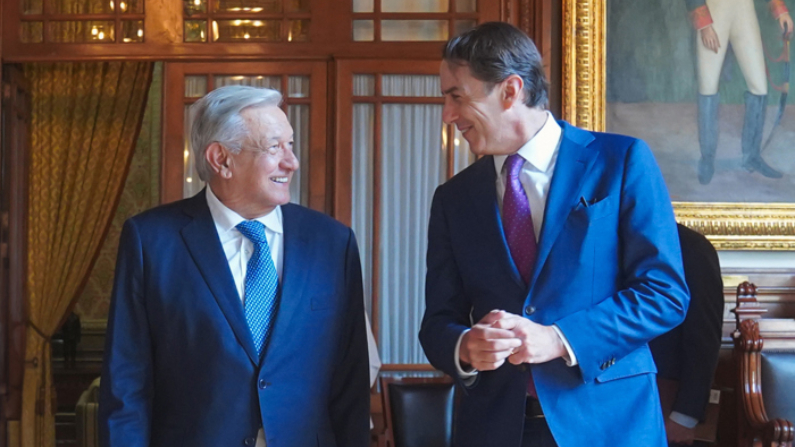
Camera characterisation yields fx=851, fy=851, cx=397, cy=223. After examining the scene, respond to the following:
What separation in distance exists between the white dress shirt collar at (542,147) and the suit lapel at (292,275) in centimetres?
61

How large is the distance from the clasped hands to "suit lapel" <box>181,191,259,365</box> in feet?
2.16

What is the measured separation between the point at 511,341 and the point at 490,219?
1.26 feet

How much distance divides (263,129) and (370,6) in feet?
8.59

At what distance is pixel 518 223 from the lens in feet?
6.68

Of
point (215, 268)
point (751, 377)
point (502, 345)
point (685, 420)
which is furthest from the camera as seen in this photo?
point (751, 377)

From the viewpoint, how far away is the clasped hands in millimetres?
1777

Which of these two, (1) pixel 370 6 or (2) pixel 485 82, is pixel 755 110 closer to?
(1) pixel 370 6

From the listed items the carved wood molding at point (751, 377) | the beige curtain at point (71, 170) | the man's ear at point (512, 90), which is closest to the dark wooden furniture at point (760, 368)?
the carved wood molding at point (751, 377)

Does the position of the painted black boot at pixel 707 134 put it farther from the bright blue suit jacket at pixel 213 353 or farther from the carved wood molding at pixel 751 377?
the bright blue suit jacket at pixel 213 353

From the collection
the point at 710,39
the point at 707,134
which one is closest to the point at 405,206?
the point at 707,134

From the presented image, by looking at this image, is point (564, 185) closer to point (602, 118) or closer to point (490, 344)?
point (490, 344)

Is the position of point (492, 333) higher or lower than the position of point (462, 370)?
higher

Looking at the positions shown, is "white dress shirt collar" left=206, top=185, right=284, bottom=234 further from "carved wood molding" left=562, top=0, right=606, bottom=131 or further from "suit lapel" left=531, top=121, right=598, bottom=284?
"carved wood molding" left=562, top=0, right=606, bottom=131

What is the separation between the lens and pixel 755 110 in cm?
460
